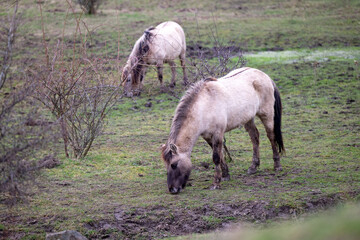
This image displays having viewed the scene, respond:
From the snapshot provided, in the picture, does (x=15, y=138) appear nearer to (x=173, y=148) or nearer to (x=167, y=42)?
(x=173, y=148)

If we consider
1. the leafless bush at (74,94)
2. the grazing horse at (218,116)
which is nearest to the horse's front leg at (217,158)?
the grazing horse at (218,116)

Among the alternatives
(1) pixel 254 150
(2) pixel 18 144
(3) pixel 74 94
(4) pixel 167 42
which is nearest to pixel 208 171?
(1) pixel 254 150

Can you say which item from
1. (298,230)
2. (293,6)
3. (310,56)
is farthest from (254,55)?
(298,230)

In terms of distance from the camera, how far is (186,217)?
19.4 ft

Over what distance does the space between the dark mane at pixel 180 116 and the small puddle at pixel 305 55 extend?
9.45 metres

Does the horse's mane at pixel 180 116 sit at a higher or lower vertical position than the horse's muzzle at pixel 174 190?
higher

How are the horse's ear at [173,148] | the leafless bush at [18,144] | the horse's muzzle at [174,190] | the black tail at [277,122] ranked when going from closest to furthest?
1. the leafless bush at [18,144]
2. the horse's ear at [173,148]
3. the horse's muzzle at [174,190]
4. the black tail at [277,122]

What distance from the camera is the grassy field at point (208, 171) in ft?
19.2

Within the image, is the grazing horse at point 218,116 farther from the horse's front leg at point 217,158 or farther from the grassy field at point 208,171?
the grassy field at point 208,171

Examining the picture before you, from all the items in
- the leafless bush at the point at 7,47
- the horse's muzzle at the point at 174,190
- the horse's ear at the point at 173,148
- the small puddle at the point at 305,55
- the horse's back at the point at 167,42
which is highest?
the leafless bush at the point at 7,47

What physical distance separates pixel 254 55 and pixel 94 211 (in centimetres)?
1178

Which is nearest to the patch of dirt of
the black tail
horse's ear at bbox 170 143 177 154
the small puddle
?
horse's ear at bbox 170 143 177 154

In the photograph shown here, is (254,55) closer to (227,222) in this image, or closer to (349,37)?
(349,37)

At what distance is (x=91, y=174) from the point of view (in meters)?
7.58
